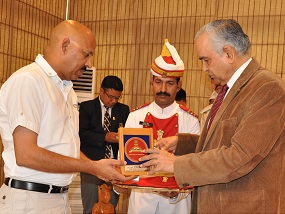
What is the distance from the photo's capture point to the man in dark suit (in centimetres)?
582

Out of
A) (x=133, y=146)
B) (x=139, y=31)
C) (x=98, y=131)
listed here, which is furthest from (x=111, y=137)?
(x=133, y=146)

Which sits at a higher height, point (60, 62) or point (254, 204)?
point (60, 62)

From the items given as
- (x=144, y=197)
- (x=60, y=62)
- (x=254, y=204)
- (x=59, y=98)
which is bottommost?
(x=144, y=197)

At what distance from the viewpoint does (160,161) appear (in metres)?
2.95

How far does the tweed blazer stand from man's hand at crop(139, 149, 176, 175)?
0.13m

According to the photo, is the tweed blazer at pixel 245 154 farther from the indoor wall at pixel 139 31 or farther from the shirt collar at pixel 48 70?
the indoor wall at pixel 139 31

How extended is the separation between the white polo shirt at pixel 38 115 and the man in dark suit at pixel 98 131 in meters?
2.71

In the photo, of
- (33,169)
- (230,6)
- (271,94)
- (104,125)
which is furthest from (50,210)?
(230,6)

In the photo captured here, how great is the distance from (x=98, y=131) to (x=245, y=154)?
11.4 feet

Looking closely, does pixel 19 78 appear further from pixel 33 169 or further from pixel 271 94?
pixel 271 94

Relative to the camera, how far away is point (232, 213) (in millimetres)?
2662

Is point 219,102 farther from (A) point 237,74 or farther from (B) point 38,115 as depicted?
(B) point 38,115

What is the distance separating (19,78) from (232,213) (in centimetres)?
129

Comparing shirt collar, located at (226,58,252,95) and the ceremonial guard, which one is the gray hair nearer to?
shirt collar, located at (226,58,252,95)
